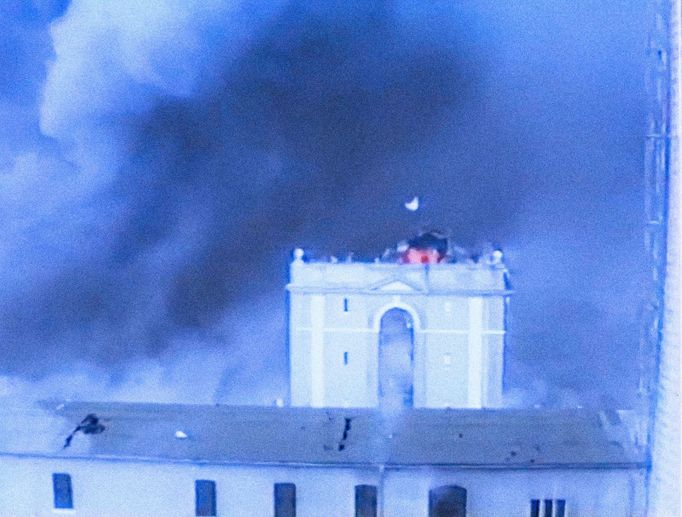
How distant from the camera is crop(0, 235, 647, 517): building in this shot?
2201 mm

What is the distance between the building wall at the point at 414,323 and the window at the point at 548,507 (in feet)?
0.93

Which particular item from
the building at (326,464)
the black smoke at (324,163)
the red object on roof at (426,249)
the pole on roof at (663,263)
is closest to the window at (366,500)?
the building at (326,464)

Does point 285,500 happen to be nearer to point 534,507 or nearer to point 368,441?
point 368,441

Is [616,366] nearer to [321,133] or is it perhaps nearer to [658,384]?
[658,384]

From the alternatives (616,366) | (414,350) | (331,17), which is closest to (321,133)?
(331,17)

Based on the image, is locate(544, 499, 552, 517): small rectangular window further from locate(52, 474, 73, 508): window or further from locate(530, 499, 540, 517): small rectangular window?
locate(52, 474, 73, 508): window

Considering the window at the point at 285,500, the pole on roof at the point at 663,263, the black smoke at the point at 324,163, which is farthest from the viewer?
the window at the point at 285,500

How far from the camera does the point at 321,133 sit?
219cm

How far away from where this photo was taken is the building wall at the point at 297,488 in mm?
2199

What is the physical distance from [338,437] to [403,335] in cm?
33

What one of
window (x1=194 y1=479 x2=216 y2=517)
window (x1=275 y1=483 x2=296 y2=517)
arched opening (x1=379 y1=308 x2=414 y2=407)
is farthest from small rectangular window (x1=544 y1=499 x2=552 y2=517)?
window (x1=194 y1=479 x2=216 y2=517)

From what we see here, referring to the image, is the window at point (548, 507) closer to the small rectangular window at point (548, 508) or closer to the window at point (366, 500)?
the small rectangular window at point (548, 508)

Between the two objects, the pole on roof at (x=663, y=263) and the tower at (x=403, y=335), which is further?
the tower at (x=403, y=335)

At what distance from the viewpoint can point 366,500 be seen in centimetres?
223
